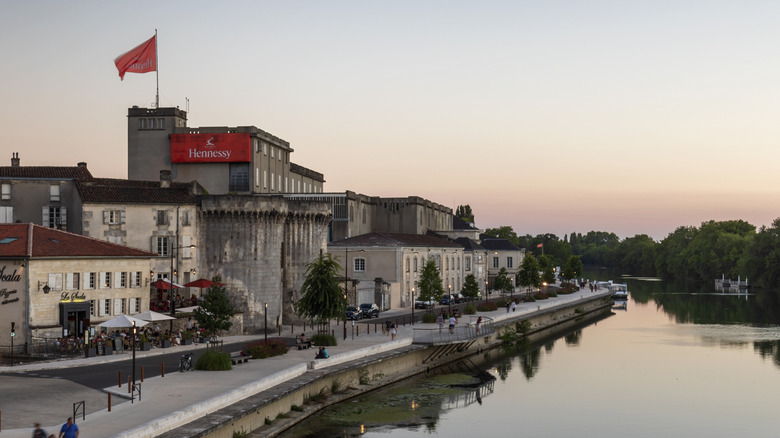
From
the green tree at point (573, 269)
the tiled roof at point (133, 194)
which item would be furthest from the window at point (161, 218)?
the green tree at point (573, 269)

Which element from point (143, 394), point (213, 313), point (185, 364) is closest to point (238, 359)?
point (185, 364)

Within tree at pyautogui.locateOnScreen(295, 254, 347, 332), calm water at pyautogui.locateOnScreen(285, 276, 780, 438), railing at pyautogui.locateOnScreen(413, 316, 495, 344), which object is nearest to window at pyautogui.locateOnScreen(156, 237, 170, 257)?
tree at pyautogui.locateOnScreen(295, 254, 347, 332)

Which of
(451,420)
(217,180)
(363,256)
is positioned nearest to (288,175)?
(217,180)

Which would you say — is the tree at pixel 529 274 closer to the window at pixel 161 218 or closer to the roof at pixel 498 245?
the roof at pixel 498 245

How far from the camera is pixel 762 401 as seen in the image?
48406mm

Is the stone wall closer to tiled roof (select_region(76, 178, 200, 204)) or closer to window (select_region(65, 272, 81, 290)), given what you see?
tiled roof (select_region(76, 178, 200, 204))

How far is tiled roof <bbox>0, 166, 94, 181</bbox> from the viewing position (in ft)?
210

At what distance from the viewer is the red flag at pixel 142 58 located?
6994 cm

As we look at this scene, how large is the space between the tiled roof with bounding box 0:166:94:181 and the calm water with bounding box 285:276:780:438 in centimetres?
3163

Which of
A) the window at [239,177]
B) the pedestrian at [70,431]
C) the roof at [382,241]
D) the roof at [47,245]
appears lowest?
the pedestrian at [70,431]

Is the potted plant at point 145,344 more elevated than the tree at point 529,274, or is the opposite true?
the tree at point 529,274

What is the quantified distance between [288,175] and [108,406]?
275ft

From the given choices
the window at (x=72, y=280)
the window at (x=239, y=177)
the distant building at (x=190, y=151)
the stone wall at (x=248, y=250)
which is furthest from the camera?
the window at (x=239, y=177)

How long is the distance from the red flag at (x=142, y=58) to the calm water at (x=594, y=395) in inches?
1431
